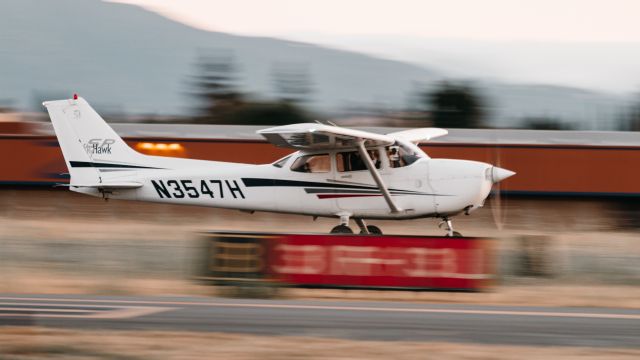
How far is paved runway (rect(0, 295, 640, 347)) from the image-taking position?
9.82 m

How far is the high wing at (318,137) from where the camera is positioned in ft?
57.0

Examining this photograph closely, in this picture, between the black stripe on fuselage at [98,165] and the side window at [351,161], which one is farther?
the black stripe on fuselage at [98,165]

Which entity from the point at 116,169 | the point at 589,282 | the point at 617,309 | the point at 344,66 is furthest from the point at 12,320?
the point at 344,66

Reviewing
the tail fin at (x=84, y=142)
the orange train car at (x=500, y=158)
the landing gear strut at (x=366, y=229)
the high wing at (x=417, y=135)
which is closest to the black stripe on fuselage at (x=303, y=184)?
the landing gear strut at (x=366, y=229)

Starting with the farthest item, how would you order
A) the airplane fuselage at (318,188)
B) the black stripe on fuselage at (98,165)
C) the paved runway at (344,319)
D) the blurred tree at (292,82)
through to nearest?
the blurred tree at (292,82)
the black stripe on fuselage at (98,165)
the airplane fuselage at (318,188)
the paved runway at (344,319)

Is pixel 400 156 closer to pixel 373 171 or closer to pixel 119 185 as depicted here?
pixel 373 171

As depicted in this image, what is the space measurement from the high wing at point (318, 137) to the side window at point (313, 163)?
0.34 meters

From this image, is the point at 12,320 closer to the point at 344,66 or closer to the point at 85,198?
the point at 85,198

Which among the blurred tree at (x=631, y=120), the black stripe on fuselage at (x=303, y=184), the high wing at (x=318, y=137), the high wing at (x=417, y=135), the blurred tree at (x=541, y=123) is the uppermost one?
the high wing at (x=318, y=137)

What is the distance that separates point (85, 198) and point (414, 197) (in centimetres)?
1339

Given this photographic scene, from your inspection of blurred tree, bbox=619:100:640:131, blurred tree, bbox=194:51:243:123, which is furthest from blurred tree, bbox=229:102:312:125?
blurred tree, bbox=619:100:640:131

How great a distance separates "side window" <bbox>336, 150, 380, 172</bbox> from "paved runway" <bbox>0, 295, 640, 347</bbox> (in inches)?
266

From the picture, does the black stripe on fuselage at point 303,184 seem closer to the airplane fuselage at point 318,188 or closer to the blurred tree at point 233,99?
the airplane fuselage at point 318,188

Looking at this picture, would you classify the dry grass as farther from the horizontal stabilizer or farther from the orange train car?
the orange train car
